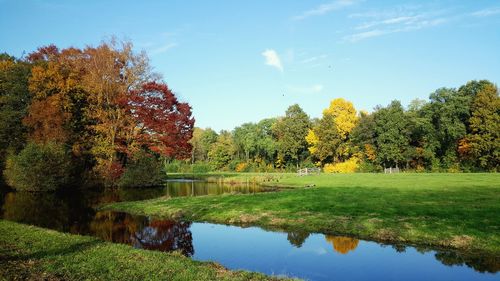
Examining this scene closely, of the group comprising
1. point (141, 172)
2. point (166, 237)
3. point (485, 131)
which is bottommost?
point (166, 237)

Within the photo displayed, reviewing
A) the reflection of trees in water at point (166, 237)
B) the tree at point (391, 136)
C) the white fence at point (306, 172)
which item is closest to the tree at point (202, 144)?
the white fence at point (306, 172)

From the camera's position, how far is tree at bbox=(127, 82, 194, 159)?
1721 inches

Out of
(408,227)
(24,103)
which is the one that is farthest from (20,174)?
(408,227)

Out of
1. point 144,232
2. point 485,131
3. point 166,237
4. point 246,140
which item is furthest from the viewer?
point 246,140

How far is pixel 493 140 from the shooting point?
6397cm

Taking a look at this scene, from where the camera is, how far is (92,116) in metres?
43.4

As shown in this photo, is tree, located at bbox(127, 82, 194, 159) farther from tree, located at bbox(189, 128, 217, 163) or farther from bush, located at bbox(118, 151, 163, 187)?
tree, located at bbox(189, 128, 217, 163)

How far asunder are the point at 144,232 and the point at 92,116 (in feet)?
98.5

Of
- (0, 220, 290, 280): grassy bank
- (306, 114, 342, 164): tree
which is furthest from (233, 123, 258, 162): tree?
(0, 220, 290, 280): grassy bank

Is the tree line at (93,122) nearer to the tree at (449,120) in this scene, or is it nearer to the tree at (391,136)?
the tree at (449,120)

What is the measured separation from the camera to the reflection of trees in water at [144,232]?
15402 mm

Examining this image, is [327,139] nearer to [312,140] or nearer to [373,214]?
[312,140]

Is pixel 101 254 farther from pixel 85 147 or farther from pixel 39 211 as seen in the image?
pixel 85 147

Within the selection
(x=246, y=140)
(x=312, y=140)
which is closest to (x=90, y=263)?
(x=312, y=140)
